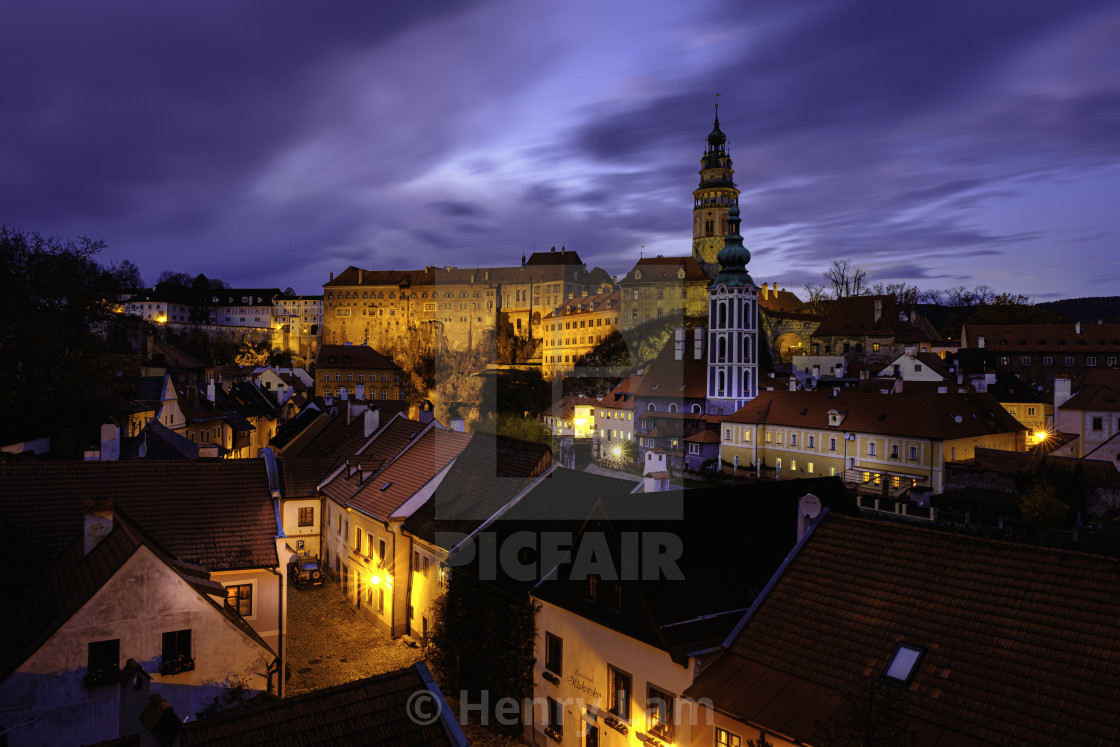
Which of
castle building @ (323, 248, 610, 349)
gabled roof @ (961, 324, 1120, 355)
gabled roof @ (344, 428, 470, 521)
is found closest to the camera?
gabled roof @ (344, 428, 470, 521)

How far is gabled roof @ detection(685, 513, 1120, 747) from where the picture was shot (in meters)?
8.13

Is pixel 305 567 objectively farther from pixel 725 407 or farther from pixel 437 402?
pixel 437 402

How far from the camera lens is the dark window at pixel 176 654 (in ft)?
36.6

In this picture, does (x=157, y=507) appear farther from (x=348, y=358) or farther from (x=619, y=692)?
(x=348, y=358)

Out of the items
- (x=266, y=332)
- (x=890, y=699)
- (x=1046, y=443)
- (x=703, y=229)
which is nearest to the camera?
(x=890, y=699)

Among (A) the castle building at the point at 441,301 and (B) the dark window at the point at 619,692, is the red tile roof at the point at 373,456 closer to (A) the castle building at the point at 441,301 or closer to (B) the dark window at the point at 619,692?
(B) the dark window at the point at 619,692

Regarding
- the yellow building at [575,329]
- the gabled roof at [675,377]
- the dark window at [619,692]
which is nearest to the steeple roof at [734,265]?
the gabled roof at [675,377]

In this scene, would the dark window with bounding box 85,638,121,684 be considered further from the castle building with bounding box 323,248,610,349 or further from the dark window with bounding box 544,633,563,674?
the castle building with bounding box 323,248,610,349

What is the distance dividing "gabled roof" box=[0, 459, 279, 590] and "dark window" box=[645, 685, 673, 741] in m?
8.35

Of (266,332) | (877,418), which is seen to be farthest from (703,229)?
(266,332)

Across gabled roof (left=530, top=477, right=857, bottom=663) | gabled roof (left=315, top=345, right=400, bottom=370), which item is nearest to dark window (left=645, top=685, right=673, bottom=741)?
gabled roof (left=530, top=477, right=857, bottom=663)

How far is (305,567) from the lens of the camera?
77.3ft

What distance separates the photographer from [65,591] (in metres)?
11.2

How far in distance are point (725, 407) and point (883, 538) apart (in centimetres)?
4971
